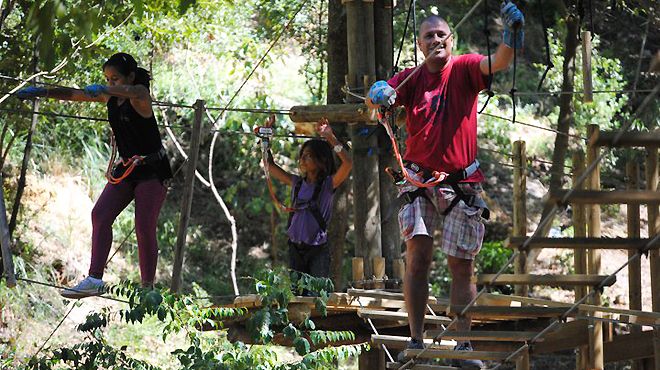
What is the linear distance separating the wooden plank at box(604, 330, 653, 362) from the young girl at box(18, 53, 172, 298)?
332 centimetres

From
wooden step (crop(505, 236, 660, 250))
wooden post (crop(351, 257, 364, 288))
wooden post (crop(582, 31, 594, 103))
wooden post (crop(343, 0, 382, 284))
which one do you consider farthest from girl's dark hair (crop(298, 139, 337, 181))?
wooden step (crop(505, 236, 660, 250))

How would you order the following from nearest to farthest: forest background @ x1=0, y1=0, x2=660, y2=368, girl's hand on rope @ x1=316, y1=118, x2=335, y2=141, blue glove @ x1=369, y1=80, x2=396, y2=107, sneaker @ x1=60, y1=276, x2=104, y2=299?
1. blue glove @ x1=369, y1=80, x2=396, y2=107
2. sneaker @ x1=60, y1=276, x2=104, y2=299
3. girl's hand on rope @ x1=316, y1=118, x2=335, y2=141
4. forest background @ x1=0, y1=0, x2=660, y2=368

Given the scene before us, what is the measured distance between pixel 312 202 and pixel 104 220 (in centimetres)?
140

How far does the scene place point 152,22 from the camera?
11.7 metres

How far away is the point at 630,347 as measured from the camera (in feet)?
27.3

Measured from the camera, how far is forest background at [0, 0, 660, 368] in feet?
35.9

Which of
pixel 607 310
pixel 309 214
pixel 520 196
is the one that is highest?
pixel 520 196

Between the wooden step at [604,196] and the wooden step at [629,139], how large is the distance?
16cm

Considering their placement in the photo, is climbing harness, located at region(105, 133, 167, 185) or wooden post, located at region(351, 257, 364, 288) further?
wooden post, located at region(351, 257, 364, 288)

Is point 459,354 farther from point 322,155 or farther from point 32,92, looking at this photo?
point 32,92

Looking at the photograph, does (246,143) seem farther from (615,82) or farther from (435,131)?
(435,131)

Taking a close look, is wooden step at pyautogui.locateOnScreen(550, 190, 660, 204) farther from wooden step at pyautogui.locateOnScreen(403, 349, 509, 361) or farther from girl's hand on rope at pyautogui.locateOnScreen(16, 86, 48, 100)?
girl's hand on rope at pyautogui.locateOnScreen(16, 86, 48, 100)

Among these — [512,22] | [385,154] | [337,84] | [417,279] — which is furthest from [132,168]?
[337,84]

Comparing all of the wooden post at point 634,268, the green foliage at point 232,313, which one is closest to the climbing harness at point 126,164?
the green foliage at point 232,313
